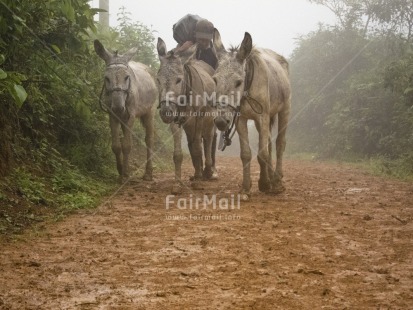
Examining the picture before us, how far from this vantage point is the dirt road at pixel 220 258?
330 centimetres

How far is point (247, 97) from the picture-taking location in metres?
7.36

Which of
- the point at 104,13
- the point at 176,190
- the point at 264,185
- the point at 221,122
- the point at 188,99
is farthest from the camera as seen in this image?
the point at 104,13

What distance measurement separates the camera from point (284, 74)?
8.95 m

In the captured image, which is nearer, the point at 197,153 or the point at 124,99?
the point at 124,99

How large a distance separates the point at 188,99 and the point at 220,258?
14.9 ft

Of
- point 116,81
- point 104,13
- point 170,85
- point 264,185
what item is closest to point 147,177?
point 116,81

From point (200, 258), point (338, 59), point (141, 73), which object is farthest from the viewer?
point (338, 59)

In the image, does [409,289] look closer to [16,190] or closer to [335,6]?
[16,190]

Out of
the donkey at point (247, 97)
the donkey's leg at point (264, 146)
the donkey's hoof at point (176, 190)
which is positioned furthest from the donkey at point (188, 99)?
the donkey's leg at point (264, 146)

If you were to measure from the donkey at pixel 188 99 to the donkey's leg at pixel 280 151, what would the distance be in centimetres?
144

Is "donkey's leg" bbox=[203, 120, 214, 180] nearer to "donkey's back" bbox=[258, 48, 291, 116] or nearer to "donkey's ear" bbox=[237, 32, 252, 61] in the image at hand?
"donkey's back" bbox=[258, 48, 291, 116]

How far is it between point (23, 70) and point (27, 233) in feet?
9.98

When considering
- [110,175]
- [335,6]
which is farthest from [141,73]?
[335,6]

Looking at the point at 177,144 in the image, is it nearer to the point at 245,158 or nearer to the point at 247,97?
the point at 245,158
